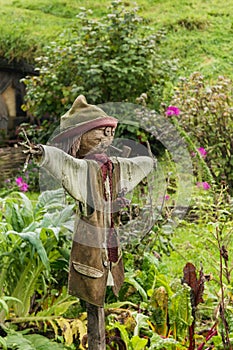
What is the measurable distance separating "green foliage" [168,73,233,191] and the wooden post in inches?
146

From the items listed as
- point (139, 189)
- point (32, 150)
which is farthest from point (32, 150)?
point (139, 189)

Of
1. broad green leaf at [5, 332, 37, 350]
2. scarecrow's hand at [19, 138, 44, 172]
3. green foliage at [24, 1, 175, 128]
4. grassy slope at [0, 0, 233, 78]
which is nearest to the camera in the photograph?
scarecrow's hand at [19, 138, 44, 172]

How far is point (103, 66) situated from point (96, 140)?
519cm

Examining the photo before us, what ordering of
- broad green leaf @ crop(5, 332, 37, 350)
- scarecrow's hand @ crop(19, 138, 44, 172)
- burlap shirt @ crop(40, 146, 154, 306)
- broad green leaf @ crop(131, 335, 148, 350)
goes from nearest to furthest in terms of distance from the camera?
scarecrow's hand @ crop(19, 138, 44, 172)
burlap shirt @ crop(40, 146, 154, 306)
broad green leaf @ crop(131, 335, 148, 350)
broad green leaf @ crop(5, 332, 37, 350)

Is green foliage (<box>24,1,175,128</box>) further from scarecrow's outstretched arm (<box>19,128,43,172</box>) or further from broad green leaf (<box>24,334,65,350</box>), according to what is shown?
scarecrow's outstretched arm (<box>19,128,43,172</box>)

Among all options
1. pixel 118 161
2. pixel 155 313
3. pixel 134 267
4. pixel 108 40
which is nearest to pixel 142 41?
pixel 108 40

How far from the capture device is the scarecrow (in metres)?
2.52

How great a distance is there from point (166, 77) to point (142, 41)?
1.70ft

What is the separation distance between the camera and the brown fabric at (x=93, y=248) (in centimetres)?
255

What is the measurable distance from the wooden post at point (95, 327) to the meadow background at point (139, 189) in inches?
12.5

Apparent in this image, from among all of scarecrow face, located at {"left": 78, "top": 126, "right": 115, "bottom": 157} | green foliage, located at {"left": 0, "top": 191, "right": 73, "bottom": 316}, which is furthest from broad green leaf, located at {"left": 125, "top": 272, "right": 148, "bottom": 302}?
scarecrow face, located at {"left": 78, "top": 126, "right": 115, "bottom": 157}

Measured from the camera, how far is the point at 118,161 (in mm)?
2629

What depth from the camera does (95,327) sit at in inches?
111

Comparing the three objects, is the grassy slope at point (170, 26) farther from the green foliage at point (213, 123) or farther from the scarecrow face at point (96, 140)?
the scarecrow face at point (96, 140)
